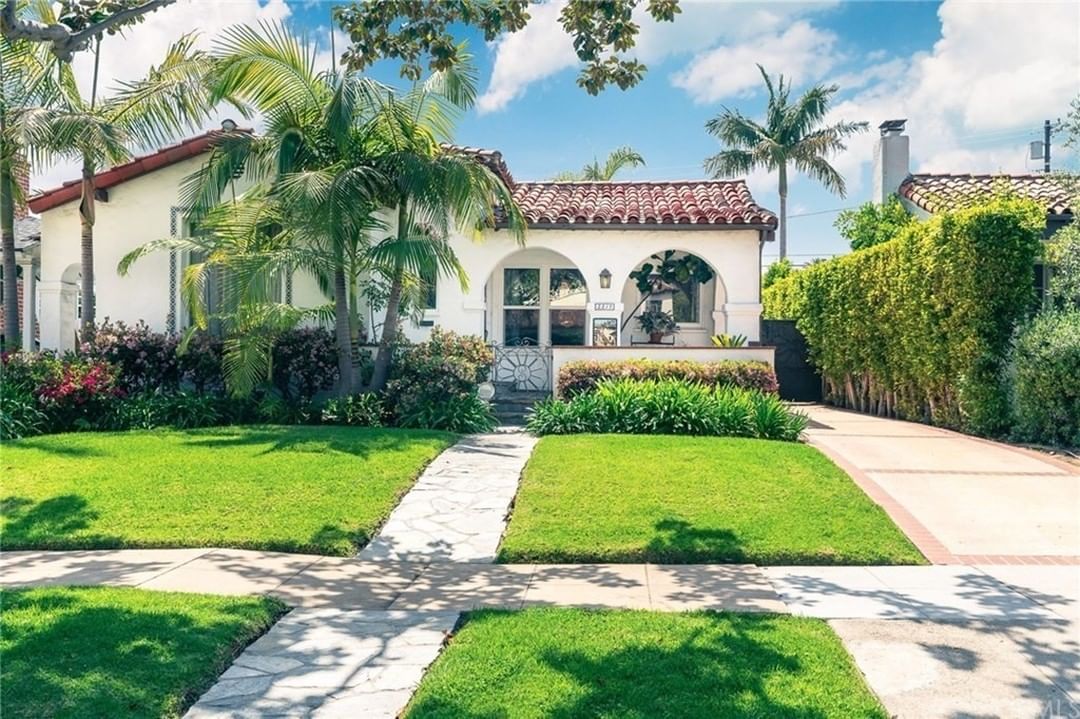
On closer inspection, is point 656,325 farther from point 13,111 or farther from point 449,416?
point 13,111

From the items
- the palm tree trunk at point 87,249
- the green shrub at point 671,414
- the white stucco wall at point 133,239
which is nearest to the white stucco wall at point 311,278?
the white stucco wall at point 133,239

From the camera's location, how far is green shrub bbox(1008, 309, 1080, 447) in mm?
10562

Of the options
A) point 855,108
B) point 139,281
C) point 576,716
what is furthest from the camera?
point 855,108

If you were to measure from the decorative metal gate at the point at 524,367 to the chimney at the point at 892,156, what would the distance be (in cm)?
1102

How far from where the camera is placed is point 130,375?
45.3ft

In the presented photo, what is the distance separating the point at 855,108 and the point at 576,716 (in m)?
32.9

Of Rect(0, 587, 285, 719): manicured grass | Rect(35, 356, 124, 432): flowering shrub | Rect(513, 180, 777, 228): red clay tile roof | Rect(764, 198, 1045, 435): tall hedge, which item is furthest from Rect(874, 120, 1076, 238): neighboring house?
Rect(35, 356, 124, 432): flowering shrub

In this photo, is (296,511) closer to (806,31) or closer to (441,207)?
(441,207)

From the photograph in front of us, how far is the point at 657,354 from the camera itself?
14.3 m

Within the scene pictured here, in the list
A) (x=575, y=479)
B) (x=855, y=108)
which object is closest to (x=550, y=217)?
(x=575, y=479)

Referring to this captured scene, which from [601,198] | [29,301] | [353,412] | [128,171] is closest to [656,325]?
[601,198]

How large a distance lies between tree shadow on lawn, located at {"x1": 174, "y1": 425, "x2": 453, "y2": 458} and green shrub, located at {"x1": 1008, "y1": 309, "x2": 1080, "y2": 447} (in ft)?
28.5

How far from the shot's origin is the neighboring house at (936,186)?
15320 mm

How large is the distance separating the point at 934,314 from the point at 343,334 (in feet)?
33.7
